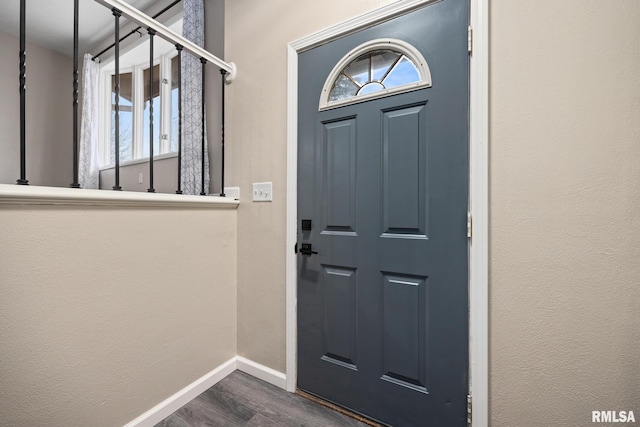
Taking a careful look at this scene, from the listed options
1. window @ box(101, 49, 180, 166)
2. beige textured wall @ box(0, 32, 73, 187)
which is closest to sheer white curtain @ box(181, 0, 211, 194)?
window @ box(101, 49, 180, 166)

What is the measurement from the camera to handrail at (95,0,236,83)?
43.4 inches

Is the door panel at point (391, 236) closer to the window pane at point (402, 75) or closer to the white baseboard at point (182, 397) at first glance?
the window pane at point (402, 75)

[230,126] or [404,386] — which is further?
[230,126]

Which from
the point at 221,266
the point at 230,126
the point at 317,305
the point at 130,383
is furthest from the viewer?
the point at 230,126

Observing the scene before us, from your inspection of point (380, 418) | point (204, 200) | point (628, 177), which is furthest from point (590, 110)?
point (204, 200)

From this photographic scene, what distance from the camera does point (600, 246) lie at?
2.87 feet

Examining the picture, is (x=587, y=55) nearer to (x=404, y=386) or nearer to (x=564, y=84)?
(x=564, y=84)

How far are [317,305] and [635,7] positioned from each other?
171 cm

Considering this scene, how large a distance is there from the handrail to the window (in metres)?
1.13

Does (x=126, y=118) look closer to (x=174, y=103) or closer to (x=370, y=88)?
(x=174, y=103)

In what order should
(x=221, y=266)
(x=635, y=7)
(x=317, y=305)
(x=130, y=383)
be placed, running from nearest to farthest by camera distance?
(x=635, y=7), (x=130, y=383), (x=317, y=305), (x=221, y=266)

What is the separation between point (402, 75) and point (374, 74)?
5.8 inches

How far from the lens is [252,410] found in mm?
1333

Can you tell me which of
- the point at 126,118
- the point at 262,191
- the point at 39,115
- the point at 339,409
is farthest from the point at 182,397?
the point at 39,115
